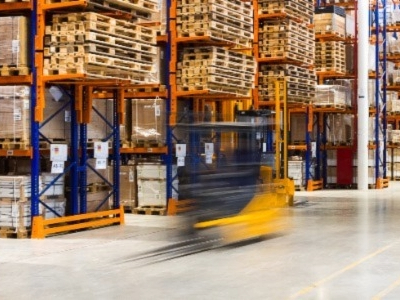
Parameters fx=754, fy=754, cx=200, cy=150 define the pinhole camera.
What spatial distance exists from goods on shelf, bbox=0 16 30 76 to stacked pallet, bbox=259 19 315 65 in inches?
368

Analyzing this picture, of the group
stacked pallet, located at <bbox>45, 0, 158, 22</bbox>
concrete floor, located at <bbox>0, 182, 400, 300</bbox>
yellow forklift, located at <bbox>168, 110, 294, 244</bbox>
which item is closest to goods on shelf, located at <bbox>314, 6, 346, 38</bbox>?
concrete floor, located at <bbox>0, 182, 400, 300</bbox>

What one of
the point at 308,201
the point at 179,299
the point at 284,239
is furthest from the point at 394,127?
the point at 179,299

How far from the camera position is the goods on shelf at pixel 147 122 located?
50.8 feet

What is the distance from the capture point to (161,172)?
50.8 ft

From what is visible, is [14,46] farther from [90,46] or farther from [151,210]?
[151,210]

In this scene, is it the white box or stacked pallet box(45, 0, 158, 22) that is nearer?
stacked pallet box(45, 0, 158, 22)

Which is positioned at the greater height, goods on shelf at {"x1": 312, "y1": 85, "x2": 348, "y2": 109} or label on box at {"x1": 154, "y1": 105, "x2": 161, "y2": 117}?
goods on shelf at {"x1": 312, "y1": 85, "x2": 348, "y2": 109}

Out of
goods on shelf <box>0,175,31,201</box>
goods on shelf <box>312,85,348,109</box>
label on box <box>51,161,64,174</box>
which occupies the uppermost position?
goods on shelf <box>312,85,348,109</box>

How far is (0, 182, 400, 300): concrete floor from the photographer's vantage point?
7586 mm

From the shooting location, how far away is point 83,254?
1018cm

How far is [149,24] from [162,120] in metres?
1.96

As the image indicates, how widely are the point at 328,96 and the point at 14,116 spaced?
42.2 feet

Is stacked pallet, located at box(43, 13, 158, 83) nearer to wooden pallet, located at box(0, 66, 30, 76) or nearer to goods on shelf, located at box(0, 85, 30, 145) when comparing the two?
wooden pallet, located at box(0, 66, 30, 76)

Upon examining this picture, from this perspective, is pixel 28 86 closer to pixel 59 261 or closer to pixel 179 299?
pixel 59 261
